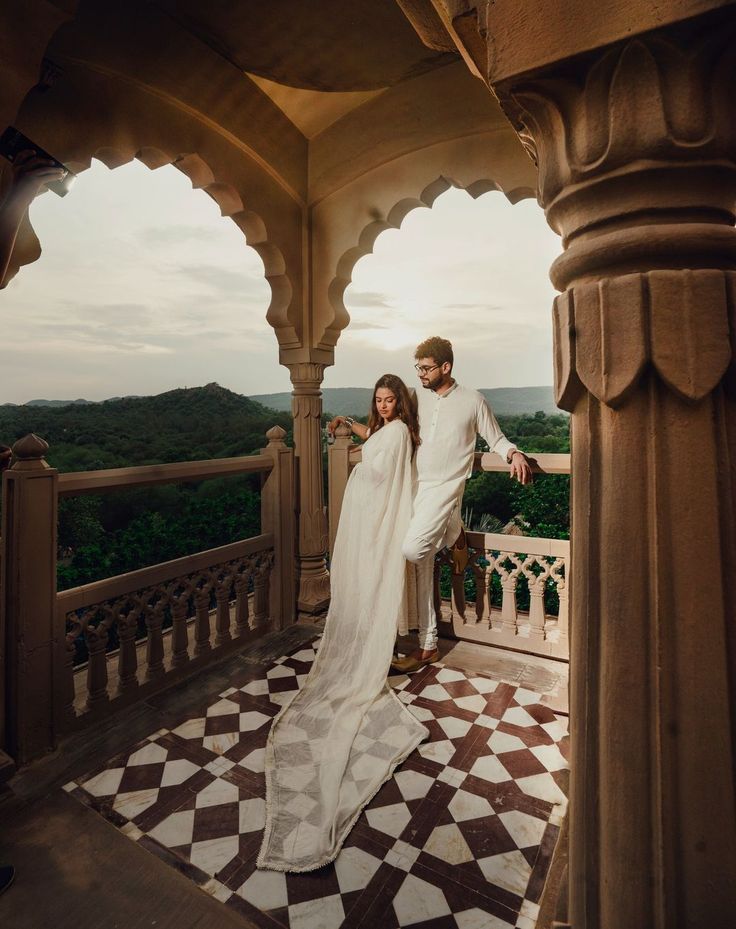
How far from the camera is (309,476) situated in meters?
4.01

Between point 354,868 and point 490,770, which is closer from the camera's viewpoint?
point 354,868

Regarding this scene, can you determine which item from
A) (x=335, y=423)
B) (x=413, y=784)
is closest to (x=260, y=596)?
(x=335, y=423)

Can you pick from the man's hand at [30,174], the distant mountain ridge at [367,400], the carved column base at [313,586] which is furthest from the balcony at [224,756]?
the distant mountain ridge at [367,400]

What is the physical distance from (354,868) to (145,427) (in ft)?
26.4

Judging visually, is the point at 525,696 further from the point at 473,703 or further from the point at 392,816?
the point at 392,816

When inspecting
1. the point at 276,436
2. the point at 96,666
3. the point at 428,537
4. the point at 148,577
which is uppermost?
the point at 276,436

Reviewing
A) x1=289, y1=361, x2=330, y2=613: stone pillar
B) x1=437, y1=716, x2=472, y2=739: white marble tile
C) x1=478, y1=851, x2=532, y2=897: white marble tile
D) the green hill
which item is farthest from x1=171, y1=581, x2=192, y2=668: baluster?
the green hill

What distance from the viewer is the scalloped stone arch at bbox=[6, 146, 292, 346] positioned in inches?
105

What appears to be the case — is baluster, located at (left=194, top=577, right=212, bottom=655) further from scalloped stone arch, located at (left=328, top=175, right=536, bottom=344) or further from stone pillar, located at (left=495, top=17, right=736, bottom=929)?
stone pillar, located at (left=495, top=17, right=736, bottom=929)

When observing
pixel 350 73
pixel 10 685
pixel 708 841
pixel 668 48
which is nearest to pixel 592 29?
pixel 668 48

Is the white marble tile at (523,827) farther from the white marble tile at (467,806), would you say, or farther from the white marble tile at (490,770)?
the white marble tile at (490,770)

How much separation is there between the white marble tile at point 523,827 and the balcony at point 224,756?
0.5 inches

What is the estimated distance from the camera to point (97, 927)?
1407 millimetres

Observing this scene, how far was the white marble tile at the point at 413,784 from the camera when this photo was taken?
1930 millimetres
